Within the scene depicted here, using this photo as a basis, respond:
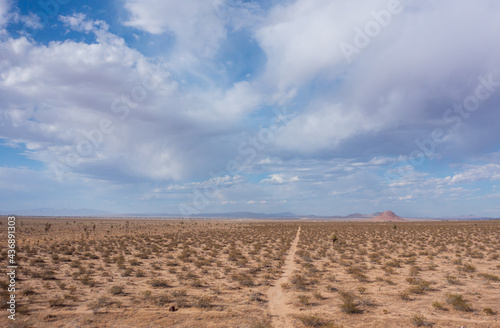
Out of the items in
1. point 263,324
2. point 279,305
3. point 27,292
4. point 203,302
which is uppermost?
point 27,292

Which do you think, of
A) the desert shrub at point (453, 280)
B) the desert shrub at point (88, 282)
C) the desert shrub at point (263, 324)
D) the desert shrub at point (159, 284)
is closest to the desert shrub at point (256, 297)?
the desert shrub at point (263, 324)

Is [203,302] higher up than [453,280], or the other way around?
[203,302]

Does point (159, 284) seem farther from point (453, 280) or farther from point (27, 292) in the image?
point (453, 280)

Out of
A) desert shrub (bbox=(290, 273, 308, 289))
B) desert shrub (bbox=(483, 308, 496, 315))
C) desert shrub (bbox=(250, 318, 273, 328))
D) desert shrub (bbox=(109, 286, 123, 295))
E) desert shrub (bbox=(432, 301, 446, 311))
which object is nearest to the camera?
desert shrub (bbox=(250, 318, 273, 328))

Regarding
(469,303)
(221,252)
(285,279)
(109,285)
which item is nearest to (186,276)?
(109,285)

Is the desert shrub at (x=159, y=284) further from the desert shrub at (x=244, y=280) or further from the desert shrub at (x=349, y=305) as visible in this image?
the desert shrub at (x=349, y=305)

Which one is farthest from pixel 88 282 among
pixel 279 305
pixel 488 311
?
pixel 488 311

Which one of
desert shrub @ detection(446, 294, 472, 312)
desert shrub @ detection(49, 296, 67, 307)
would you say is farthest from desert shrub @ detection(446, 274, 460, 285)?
desert shrub @ detection(49, 296, 67, 307)

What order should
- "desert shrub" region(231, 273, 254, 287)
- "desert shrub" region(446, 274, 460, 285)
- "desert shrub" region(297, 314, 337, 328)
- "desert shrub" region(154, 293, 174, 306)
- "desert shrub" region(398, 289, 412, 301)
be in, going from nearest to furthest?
"desert shrub" region(297, 314, 337, 328)
"desert shrub" region(154, 293, 174, 306)
"desert shrub" region(398, 289, 412, 301)
"desert shrub" region(231, 273, 254, 287)
"desert shrub" region(446, 274, 460, 285)

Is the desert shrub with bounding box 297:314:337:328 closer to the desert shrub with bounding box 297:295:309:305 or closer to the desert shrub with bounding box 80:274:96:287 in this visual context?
the desert shrub with bounding box 297:295:309:305

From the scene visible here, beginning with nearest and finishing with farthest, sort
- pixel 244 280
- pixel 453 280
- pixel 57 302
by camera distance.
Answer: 1. pixel 57 302
2. pixel 244 280
3. pixel 453 280

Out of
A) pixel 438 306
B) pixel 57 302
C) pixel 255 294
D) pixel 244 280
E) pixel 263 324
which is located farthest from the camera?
pixel 244 280

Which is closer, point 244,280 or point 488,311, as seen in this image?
point 488,311

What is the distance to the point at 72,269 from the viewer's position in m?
18.6
